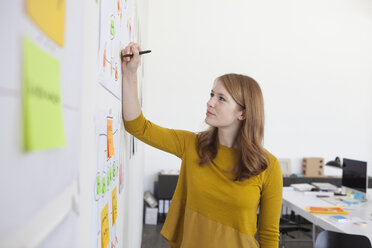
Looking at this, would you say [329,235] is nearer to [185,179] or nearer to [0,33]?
[185,179]

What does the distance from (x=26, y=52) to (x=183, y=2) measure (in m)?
5.12

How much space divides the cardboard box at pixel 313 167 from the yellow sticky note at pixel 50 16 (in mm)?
5087

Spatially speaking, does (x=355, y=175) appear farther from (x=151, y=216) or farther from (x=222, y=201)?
(x=151, y=216)

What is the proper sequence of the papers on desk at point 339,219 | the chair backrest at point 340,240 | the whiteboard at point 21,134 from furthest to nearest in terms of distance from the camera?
the papers on desk at point 339,219 → the chair backrest at point 340,240 → the whiteboard at point 21,134

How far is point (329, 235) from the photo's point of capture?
2004 millimetres

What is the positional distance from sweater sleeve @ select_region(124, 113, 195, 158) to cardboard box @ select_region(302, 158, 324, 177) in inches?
153

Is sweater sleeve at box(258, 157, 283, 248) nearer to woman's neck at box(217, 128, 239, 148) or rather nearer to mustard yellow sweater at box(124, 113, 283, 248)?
mustard yellow sweater at box(124, 113, 283, 248)

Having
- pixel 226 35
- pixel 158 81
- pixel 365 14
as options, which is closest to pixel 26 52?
pixel 158 81

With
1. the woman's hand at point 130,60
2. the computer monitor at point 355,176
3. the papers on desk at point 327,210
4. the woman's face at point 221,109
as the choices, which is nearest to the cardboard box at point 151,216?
the papers on desk at point 327,210

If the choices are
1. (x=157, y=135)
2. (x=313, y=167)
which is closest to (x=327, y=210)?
(x=157, y=135)

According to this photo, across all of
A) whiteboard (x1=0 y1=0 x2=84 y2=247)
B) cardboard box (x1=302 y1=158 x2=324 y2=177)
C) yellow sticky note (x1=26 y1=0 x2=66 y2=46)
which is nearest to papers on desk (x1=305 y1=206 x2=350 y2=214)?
cardboard box (x1=302 y1=158 x2=324 y2=177)

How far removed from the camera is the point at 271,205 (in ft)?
4.84

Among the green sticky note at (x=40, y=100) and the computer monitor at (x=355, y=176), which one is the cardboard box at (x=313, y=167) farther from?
the green sticky note at (x=40, y=100)

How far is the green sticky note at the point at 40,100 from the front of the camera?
275 millimetres
